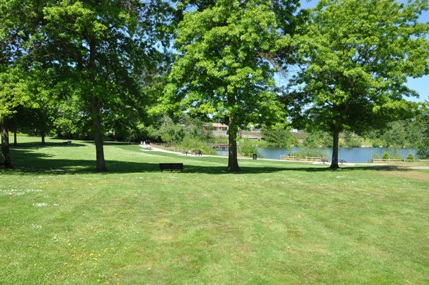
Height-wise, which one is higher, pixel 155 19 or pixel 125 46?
pixel 155 19

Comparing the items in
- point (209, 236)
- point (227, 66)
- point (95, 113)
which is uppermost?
point (227, 66)

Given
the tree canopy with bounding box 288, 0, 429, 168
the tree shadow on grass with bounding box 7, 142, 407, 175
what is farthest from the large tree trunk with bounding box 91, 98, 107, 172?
the tree canopy with bounding box 288, 0, 429, 168

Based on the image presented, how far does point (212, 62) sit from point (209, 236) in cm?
1394

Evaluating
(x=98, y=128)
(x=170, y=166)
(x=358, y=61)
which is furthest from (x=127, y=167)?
(x=358, y=61)

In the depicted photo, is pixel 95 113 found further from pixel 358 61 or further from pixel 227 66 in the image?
pixel 358 61

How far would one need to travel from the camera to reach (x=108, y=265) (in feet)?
23.4

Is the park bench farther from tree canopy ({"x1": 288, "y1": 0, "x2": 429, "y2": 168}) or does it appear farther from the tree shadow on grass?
tree canopy ({"x1": 288, "y1": 0, "x2": 429, "y2": 168})

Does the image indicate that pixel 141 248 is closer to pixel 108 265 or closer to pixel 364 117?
pixel 108 265

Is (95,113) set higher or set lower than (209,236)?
higher

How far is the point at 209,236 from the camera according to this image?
352 inches

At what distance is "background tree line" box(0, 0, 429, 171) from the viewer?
20.6m

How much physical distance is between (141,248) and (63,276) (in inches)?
72.4

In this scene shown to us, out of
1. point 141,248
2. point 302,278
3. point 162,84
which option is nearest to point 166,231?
point 141,248

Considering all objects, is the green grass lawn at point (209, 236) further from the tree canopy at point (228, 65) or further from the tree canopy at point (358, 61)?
the tree canopy at point (358, 61)
